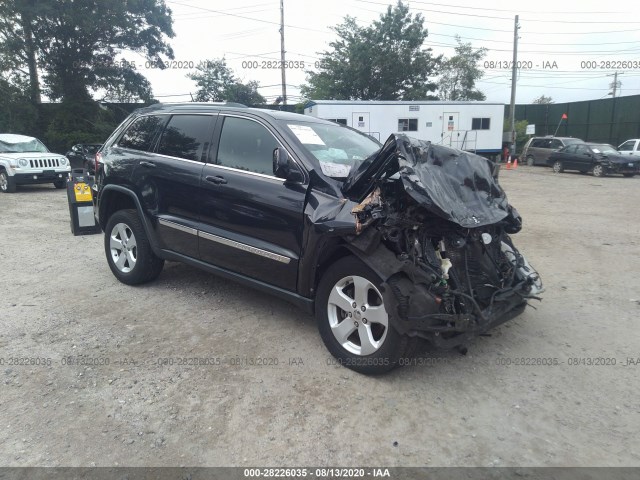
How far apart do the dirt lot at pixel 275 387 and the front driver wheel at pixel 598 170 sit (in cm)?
1650

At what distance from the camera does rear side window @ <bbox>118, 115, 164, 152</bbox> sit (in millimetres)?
5164

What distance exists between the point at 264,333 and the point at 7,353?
2.02 metres

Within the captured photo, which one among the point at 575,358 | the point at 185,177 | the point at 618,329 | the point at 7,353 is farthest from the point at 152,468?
the point at 618,329

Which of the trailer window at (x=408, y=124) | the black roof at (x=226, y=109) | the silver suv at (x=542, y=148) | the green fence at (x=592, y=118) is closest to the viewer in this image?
the black roof at (x=226, y=109)

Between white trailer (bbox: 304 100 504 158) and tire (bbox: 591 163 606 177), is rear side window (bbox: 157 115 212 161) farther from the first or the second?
tire (bbox: 591 163 606 177)

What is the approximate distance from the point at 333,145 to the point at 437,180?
123 cm

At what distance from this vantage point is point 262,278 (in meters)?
4.12

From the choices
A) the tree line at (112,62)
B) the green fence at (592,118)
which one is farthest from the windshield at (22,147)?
the green fence at (592,118)

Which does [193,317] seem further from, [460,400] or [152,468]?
[460,400]

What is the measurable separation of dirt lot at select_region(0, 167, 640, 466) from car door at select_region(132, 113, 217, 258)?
74 cm

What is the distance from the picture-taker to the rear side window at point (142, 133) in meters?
5.16

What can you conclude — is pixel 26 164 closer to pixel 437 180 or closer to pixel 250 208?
pixel 250 208

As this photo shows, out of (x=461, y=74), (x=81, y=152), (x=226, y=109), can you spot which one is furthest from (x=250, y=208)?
(x=461, y=74)

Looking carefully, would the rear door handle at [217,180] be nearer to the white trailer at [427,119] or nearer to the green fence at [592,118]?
the white trailer at [427,119]
